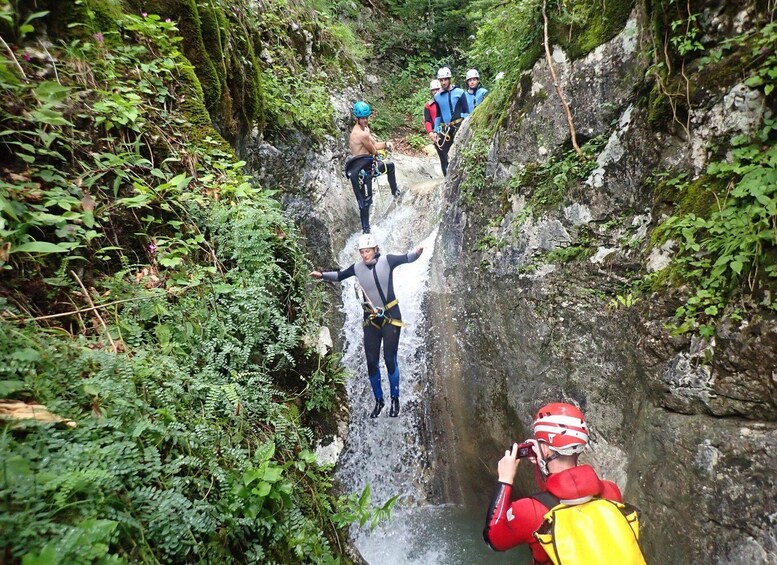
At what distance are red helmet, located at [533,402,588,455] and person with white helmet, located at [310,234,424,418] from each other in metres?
3.39

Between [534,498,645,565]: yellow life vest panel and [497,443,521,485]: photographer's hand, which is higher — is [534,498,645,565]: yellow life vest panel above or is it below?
below

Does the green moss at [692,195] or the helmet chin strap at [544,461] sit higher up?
the green moss at [692,195]

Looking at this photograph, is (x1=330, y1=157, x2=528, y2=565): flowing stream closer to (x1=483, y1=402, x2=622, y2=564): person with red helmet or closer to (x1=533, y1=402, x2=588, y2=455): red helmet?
(x1=483, y1=402, x2=622, y2=564): person with red helmet

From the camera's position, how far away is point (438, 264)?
7.64 meters

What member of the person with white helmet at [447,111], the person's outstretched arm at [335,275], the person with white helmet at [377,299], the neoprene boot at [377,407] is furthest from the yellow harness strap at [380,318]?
the person with white helmet at [447,111]

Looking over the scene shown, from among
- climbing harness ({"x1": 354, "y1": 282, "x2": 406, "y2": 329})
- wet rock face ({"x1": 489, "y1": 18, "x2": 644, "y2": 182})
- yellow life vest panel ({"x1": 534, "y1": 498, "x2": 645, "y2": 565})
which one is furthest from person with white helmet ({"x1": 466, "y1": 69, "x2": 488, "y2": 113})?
yellow life vest panel ({"x1": 534, "y1": 498, "x2": 645, "y2": 565})

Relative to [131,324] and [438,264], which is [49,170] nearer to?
[131,324]

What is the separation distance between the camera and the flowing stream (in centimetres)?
573

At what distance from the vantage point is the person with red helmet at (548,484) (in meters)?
2.45

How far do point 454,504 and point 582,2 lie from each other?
23.9ft

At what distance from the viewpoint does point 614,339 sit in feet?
14.3

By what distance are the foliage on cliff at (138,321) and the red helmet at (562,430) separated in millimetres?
1663

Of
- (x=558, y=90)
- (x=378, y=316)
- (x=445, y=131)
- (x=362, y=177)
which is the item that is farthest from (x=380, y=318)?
(x=445, y=131)

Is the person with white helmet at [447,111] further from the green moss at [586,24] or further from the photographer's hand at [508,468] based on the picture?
the photographer's hand at [508,468]
